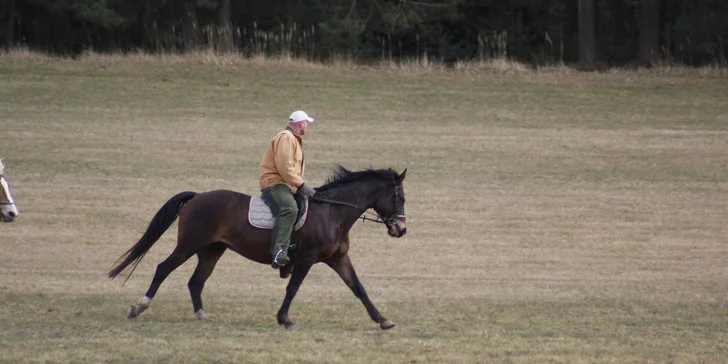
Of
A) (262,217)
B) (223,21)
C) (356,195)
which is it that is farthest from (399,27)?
(262,217)

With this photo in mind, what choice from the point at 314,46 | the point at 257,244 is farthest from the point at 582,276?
the point at 314,46

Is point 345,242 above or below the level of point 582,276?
above

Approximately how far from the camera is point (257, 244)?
11.3 metres

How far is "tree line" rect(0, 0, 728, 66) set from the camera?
1517 inches

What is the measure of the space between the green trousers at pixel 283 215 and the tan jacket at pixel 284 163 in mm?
80

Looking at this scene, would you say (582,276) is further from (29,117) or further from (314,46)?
(314,46)

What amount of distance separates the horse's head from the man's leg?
93cm

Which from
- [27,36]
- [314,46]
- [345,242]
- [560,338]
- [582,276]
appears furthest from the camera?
[27,36]

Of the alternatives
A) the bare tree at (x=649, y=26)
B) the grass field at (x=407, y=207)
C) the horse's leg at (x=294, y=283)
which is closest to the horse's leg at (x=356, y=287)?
the grass field at (x=407, y=207)

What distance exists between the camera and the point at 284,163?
11000 mm

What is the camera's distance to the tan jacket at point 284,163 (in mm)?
10992

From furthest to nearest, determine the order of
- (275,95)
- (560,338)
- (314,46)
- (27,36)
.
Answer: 1. (27,36)
2. (314,46)
3. (275,95)
4. (560,338)

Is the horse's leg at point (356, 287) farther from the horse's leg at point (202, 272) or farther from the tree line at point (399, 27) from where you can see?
the tree line at point (399, 27)

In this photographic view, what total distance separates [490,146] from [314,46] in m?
16.5
